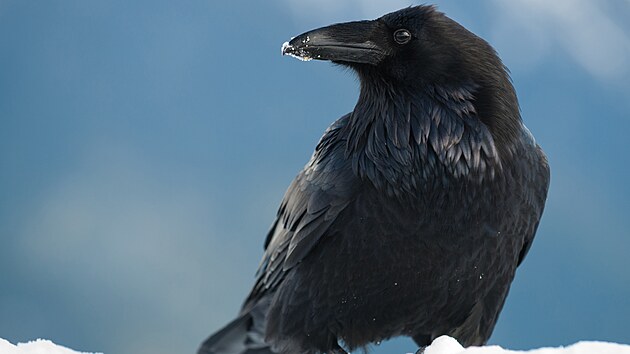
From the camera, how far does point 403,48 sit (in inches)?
182

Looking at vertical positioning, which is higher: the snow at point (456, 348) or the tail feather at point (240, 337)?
the tail feather at point (240, 337)

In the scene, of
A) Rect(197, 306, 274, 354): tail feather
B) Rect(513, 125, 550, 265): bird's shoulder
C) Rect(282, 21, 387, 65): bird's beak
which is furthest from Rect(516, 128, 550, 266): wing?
Rect(197, 306, 274, 354): tail feather

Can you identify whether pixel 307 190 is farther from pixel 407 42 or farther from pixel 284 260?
pixel 407 42

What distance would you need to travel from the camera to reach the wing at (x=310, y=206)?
4.73 metres

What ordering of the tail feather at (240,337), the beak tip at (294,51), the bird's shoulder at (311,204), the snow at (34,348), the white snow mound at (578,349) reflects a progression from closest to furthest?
1. the white snow mound at (578,349)
2. the snow at (34,348)
3. the beak tip at (294,51)
4. the bird's shoulder at (311,204)
5. the tail feather at (240,337)

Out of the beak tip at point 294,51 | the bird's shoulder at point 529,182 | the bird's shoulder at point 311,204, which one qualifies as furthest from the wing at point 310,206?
the bird's shoulder at point 529,182

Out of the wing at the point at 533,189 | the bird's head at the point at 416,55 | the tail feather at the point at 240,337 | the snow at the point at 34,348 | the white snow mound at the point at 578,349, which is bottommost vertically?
the white snow mound at the point at 578,349

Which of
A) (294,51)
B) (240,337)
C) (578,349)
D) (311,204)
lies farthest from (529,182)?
(240,337)

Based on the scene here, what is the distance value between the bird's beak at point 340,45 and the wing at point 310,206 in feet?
1.70

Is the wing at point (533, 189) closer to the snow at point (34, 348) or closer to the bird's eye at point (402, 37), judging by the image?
the bird's eye at point (402, 37)

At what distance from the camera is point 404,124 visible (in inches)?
181

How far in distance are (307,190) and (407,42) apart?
0.95 m

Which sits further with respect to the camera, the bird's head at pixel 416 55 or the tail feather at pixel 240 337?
the tail feather at pixel 240 337

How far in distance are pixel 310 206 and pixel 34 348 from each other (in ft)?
4.90
